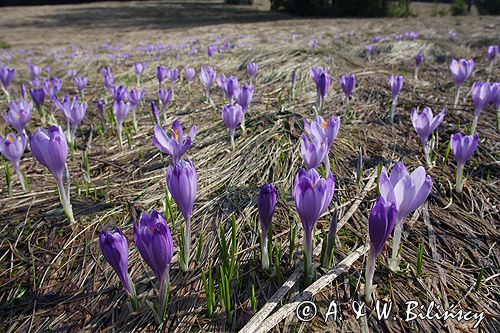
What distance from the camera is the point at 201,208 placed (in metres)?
1.73

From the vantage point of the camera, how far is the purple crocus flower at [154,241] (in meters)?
1.07

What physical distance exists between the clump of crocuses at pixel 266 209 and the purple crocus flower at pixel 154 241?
325 millimetres

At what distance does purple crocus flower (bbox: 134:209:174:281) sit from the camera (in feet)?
3.52

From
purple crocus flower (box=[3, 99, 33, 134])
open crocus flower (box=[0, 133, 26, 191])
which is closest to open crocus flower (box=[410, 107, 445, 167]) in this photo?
open crocus flower (box=[0, 133, 26, 191])

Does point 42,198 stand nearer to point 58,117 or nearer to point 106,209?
point 106,209

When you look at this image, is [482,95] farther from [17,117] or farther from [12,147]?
[17,117]

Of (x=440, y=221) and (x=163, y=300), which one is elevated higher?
(x=163, y=300)

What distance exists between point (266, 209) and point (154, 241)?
379 mm

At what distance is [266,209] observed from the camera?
Answer: 4.12 feet

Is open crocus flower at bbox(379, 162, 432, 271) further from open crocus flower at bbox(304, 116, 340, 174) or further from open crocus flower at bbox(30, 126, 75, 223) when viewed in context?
open crocus flower at bbox(30, 126, 75, 223)

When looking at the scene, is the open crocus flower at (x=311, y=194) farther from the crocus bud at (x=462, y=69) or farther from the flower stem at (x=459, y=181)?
the crocus bud at (x=462, y=69)

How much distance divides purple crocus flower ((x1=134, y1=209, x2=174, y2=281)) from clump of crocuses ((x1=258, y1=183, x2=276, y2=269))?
12.8 inches

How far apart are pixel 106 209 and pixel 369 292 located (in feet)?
3.93

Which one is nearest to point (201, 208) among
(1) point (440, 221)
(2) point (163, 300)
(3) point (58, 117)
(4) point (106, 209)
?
(4) point (106, 209)
